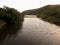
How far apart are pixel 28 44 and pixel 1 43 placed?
237cm

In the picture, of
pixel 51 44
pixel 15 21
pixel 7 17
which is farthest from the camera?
pixel 15 21

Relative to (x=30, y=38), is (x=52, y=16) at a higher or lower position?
higher

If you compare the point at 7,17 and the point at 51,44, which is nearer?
the point at 51,44

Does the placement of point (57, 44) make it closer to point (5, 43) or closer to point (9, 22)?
point (5, 43)

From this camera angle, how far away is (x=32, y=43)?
14688 mm

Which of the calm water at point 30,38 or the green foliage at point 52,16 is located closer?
the calm water at point 30,38

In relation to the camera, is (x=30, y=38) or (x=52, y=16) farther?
(x=52, y=16)

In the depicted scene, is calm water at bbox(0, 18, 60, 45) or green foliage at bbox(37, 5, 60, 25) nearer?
calm water at bbox(0, 18, 60, 45)

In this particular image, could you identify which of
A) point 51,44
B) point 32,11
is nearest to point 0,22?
point 51,44

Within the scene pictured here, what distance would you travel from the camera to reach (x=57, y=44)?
14.1 m

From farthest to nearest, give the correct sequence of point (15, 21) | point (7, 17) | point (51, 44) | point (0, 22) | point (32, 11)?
point (32, 11)
point (15, 21)
point (7, 17)
point (0, 22)
point (51, 44)

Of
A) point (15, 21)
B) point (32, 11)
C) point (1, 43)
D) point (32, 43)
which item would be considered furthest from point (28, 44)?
point (32, 11)

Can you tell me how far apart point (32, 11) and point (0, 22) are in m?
73.3

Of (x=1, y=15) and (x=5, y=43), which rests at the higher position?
(x=1, y=15)
